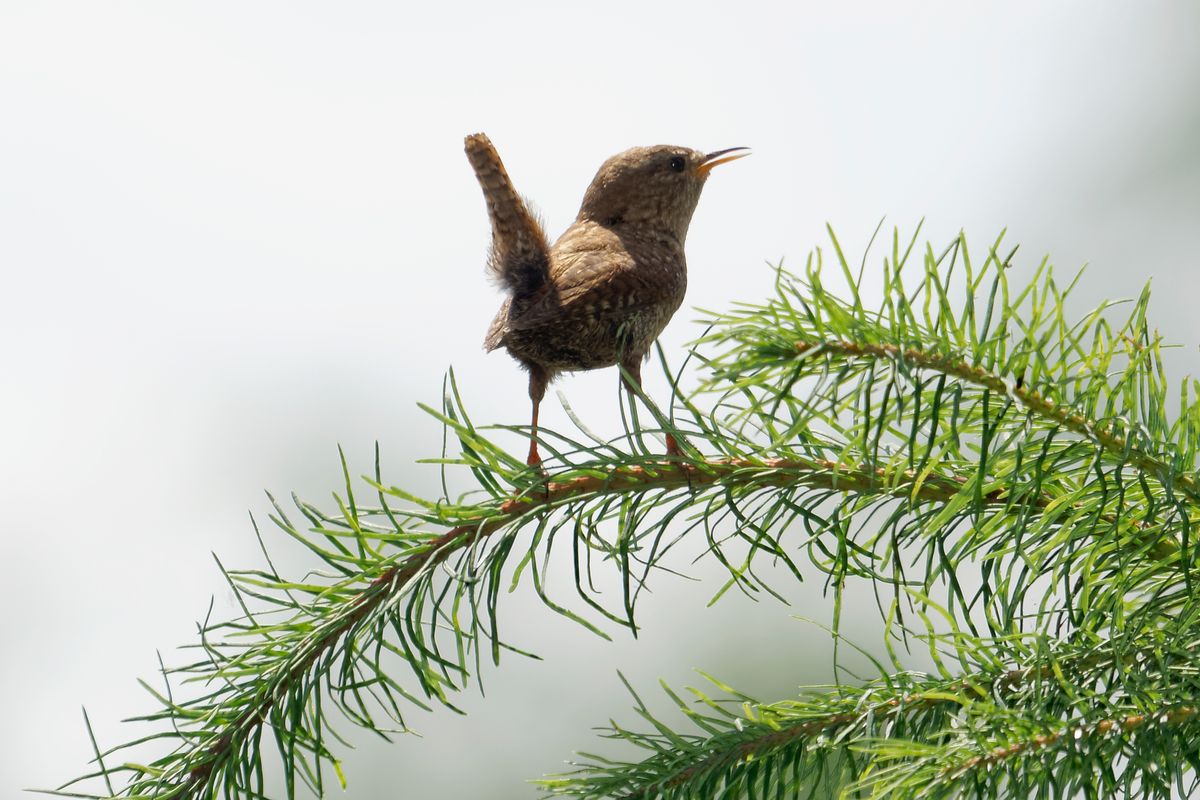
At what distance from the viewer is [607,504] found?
4.26ft

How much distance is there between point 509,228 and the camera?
195cm

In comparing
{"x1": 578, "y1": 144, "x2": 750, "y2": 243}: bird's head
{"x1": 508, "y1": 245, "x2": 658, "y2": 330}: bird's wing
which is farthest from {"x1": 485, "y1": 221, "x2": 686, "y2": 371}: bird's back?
{"x1": 578, "y1": 144, "x2": 750, "y2": 243}: bird's head

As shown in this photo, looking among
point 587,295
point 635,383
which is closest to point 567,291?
point 587,295

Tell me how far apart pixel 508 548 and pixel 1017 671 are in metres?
0.56

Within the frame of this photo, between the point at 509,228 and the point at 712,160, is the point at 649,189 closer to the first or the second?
the point at 712,160

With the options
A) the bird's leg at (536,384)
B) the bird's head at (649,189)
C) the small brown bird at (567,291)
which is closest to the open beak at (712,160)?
the bird's head at (649,189)

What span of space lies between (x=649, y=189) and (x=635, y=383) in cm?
147

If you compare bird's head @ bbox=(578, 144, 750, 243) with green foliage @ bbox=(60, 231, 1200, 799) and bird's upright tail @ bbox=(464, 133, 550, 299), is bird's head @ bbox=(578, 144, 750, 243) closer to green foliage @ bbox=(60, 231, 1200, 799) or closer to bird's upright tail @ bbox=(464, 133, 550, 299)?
bird's upright tail @ bbox=(464, 133, 550, 299)

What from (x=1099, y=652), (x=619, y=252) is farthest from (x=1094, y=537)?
(x=619, y=252)

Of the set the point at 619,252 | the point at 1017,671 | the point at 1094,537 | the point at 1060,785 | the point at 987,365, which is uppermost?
the point at 619,252

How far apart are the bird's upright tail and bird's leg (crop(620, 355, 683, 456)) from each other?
0.21m

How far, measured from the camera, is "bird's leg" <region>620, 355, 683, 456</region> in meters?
1.18

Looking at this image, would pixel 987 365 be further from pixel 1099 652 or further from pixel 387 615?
pixel 387 615

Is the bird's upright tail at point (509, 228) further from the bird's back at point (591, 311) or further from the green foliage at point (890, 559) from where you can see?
the green foliage at point (890, 559)
